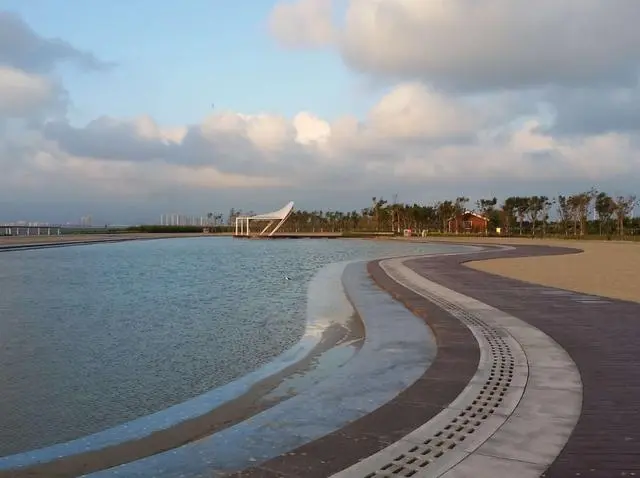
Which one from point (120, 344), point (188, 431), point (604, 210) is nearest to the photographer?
point (188, 431)

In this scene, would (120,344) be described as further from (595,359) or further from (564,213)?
(564,213)

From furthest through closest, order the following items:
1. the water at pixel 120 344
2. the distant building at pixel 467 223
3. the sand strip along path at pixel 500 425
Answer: the distant building at pixel 467 223
the water at pixel 120 344
the sand strip along path at pixel 500 425

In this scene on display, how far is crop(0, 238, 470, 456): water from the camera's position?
17.4 ft

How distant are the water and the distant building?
7128cm

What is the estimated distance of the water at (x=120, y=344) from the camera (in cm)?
529

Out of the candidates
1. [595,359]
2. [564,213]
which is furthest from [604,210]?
[595,359]

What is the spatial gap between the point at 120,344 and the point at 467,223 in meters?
85.9

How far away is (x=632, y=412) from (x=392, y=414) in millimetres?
1771

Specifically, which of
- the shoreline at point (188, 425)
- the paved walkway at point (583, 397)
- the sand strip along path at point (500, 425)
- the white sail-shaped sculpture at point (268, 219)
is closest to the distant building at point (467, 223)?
the white sail-shaped sculpture at point (268, 219)

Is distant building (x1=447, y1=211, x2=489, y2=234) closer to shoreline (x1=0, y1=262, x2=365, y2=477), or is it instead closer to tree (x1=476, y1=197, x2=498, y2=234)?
tree (x1=476, y1=197, x2=498, y2=234)

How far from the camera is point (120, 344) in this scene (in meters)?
8.03

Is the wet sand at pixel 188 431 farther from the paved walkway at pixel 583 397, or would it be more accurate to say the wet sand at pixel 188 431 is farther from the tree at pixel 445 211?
the tree at pixel 445 211

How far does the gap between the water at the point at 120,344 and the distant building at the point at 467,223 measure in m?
71.3

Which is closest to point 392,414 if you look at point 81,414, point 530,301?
point 81,414
